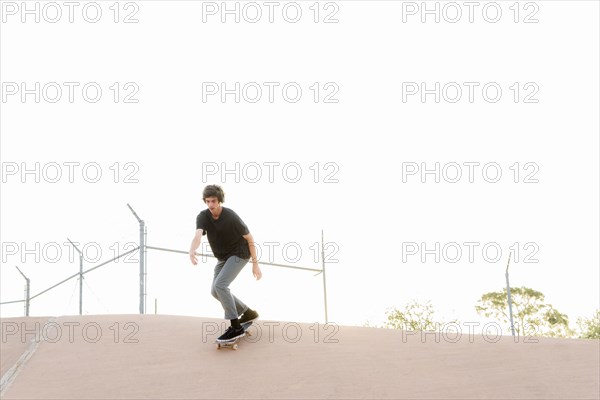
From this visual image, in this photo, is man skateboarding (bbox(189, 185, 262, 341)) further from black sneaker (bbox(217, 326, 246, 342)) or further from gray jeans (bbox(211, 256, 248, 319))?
black sneaker (bbox(217, 326, 246, 342))

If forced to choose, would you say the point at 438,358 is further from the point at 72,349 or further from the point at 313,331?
the point at 72,349

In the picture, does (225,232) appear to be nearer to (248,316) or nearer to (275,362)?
(248,316)

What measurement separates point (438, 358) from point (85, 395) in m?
3.75

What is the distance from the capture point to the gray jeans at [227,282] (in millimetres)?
7016

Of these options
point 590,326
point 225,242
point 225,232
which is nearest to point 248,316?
point 225,242

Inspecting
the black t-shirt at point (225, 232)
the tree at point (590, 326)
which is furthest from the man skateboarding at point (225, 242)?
the tree at point (590, 326)

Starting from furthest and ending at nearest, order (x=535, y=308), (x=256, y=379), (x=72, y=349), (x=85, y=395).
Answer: (x=535, y=308) → (x=72, y=349) → (x=256, y=379) → (x=85, y=395)

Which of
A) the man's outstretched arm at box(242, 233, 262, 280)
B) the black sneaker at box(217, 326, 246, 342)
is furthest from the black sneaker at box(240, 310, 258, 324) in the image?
the man's outstretched arm at box(242, 233, 262, 280)

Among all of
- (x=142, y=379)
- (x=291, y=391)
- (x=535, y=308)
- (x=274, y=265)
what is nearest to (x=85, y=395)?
(x=142, y=379)

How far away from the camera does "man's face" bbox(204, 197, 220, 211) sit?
6824mm

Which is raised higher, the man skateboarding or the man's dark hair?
the man's dark hair

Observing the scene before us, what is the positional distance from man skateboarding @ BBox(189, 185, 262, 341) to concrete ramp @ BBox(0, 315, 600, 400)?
0.72 meters

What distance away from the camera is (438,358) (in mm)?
7656

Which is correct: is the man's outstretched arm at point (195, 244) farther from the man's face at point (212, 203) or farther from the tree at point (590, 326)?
the tree at point (590, 326)
